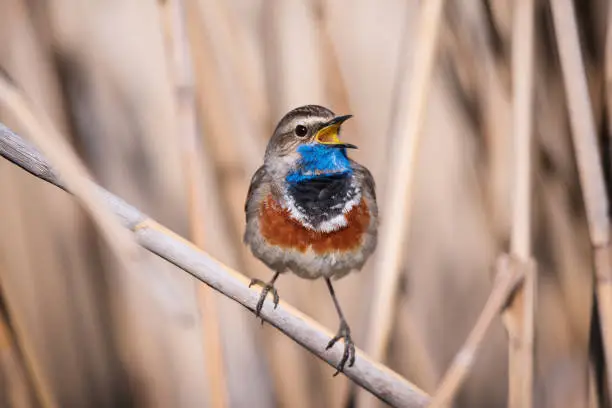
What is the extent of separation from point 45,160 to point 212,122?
27.5 inches

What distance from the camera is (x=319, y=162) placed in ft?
4.28

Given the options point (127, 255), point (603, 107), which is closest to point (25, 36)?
point (127, 255)

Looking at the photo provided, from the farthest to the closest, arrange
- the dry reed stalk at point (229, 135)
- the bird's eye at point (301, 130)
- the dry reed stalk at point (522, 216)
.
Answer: the dry reed stalk at point (229, 135)
the dry reed stalk at point (522, 216)
the bird's eye at point (301, 130)

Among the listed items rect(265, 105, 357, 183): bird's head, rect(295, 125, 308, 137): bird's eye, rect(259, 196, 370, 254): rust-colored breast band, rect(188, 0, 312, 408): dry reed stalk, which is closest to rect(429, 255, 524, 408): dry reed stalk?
rect(259, 196, 370, 254): rust-colored breast band

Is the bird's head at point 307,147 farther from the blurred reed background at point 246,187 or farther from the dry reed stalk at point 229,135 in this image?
the dry reed stalk at point 229,135

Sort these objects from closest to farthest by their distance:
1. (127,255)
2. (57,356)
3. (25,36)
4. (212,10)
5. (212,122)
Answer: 1. (127,255)
2. (212,10)
3. (212,122)
4. (25,36)
5. (57,356)

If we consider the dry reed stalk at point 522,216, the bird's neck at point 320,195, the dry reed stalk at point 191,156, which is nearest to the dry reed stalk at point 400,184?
the bird's neck at point 320,195

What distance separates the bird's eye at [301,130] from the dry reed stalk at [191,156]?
206 mm

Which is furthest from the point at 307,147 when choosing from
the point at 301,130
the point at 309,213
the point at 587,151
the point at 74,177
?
the point at 587,151

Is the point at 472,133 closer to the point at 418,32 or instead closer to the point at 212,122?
the point at 418,32

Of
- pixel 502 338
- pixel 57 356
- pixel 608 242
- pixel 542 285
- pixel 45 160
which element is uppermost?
pixel 45 160

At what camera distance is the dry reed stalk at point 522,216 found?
4.50 ft

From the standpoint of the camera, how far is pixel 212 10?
1562mm

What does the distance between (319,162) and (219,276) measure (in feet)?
1.15
